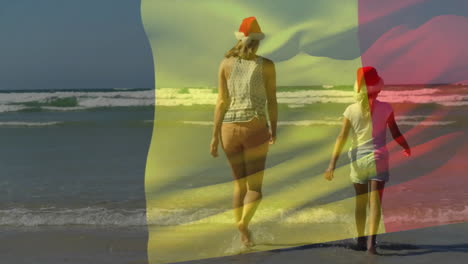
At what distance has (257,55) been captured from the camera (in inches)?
162

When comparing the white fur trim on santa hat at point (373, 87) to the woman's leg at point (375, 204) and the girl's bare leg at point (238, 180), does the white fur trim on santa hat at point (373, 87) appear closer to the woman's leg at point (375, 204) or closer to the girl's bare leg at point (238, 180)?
the woman's leg at point (375, 204)

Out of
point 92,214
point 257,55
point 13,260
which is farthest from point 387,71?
point 92,214

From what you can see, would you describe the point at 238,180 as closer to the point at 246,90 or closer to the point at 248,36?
the point at 246,90

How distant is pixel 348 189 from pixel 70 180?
439cm

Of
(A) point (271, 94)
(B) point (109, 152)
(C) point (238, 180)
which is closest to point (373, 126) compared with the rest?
(A) point (271, 94)

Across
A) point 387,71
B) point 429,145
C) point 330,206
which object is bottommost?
point 330,206

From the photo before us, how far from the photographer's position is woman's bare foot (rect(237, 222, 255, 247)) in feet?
Result: 14.2

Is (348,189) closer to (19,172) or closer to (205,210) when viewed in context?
(205,210)

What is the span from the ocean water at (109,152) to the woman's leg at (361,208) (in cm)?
50

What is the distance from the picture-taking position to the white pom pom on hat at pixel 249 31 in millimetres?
3889

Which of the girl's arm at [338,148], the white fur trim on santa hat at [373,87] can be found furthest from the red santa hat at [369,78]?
the girl's arm at [338,148]

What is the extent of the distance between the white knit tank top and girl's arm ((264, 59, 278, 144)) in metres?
Result: 0.03

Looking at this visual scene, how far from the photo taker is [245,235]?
14.4ft

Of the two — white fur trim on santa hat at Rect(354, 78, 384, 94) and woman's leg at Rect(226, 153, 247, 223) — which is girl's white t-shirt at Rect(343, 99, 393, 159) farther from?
woman's leg at Rect(226, 153, 247, 223)
